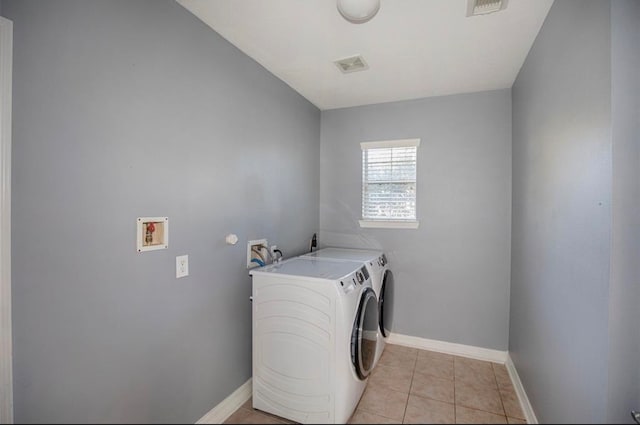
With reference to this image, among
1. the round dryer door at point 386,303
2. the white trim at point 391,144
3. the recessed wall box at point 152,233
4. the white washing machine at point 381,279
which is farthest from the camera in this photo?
the white trim at point 391,144

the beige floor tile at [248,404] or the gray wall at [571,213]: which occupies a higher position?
the gray wall at [571,213]

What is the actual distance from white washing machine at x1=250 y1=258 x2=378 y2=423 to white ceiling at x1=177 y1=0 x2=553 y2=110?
53.3 inches

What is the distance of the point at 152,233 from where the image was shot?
117 centimetres

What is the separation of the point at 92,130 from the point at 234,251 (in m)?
0.93

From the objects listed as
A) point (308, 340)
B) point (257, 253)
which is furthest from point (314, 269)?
point (257, 253)

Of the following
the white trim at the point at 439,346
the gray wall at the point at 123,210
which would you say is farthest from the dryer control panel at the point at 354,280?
the white trim at the point at 439,346

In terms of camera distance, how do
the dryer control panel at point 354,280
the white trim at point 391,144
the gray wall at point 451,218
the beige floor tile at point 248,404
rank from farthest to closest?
the white trim at point 391,144 < the gray wall at point 451,218 < the dryer control panel at point 354,280 < the beige floor tile at point 248,404

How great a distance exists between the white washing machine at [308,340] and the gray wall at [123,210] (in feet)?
0.86

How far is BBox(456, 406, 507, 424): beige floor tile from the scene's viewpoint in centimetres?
69

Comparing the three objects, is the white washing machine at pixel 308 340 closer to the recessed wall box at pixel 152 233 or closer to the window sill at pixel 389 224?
the recessed wall box at pixel 152 233

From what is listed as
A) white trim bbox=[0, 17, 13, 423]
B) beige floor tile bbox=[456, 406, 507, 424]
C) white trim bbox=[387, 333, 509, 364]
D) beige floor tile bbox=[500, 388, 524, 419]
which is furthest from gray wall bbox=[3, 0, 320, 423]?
white trim bbox=[387, 333, 509, 364]

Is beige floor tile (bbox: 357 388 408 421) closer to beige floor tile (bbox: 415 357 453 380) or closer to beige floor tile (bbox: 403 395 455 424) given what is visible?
beige floor tile (bbox: 403 395 455 424)

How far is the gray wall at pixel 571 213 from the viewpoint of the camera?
0.65 meters

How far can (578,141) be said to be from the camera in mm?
768
